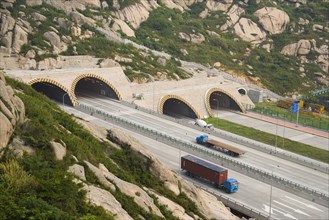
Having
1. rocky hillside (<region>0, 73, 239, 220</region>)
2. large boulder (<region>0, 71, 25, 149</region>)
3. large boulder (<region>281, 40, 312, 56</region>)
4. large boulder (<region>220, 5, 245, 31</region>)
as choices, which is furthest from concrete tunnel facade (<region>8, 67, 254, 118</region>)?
large boulder (<region>220, 5, 245, 31</region>)

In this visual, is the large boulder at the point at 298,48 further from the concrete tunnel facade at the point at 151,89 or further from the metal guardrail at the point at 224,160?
the metal guardrail at the point at 224,160

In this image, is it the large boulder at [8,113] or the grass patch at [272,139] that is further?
the grass patch at [272,139]

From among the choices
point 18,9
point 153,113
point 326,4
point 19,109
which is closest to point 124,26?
point 18,9

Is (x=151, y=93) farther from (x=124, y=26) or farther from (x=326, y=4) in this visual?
(x=326, y=4)

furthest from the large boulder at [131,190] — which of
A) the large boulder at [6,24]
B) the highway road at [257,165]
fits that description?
the large boulder at [6,24]

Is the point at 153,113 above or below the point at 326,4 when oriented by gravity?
below
